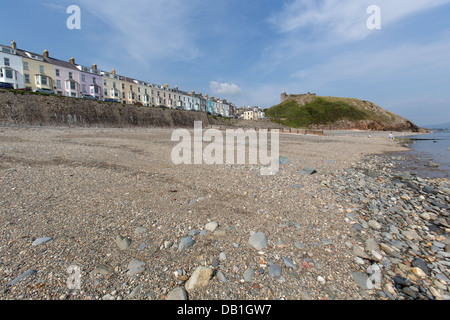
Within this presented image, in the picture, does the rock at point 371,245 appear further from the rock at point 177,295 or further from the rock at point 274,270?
the rock at point 177,295

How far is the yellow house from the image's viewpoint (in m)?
44.0

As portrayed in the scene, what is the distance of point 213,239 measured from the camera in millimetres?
4008

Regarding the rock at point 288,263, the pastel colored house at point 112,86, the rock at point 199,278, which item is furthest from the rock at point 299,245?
the pastel colored house at point 112,86

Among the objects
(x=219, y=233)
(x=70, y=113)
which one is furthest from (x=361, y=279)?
(x=70, y=113)

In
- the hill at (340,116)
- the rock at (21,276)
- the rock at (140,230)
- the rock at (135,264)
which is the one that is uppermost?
the hill at (340,116)

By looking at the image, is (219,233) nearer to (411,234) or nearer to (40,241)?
(40,241)

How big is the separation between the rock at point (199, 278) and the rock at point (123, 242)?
1536 millimetres

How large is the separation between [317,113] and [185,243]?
131 meters

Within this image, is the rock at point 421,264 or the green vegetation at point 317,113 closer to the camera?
the rock at point 421,264

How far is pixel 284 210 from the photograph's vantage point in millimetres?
5367

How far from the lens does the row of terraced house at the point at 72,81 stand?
4200cm

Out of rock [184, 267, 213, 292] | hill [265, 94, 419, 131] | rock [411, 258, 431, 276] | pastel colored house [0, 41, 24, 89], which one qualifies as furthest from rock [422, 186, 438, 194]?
hill [265, 94, 419, 131]

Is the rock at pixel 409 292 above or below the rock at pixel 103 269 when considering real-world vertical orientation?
below
